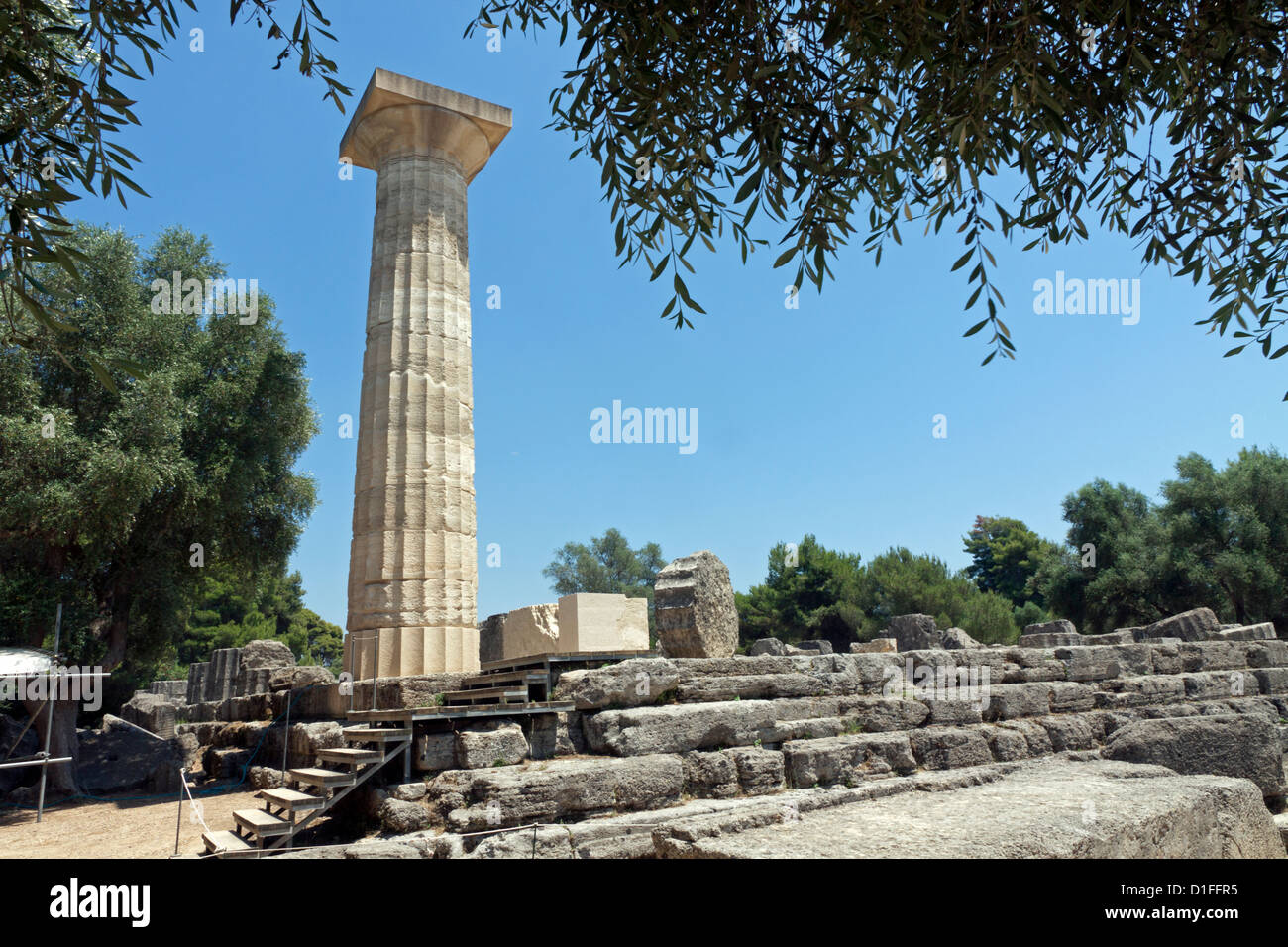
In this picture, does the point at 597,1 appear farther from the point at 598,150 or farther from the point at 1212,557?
the point at 1212,557

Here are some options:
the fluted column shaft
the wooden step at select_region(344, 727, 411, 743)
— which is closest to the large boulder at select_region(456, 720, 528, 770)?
the wooden step at select_region(344, 727, 411, 743)

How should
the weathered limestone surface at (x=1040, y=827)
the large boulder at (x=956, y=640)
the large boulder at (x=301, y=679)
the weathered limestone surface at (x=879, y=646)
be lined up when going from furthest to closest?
the large boulder at (x=956, y=640)
the weathered limestone surface at (x=879, y=646)
the large boulder at (x=301, y=679)
the weathered limestone surface at (x=1040, y=827)

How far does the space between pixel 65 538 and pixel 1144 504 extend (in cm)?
3558

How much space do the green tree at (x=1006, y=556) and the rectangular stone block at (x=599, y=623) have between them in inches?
1410

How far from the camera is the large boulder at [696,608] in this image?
7.84m

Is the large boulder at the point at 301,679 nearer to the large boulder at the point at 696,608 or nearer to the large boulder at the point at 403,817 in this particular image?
the large boulder at the point at 696,608

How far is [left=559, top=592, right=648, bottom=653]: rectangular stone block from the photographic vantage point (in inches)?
383

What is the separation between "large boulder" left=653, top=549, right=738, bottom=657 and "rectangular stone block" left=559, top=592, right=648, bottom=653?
157cm

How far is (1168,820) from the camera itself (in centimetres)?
347

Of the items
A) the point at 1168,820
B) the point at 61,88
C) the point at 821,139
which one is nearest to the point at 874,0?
the point at 821,139

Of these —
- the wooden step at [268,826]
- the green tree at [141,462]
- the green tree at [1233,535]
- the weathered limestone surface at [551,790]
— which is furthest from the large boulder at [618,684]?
the green tree at [1233,535]
